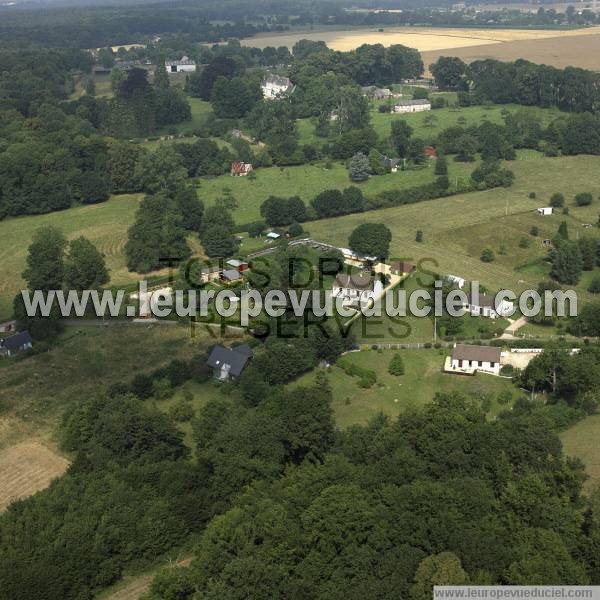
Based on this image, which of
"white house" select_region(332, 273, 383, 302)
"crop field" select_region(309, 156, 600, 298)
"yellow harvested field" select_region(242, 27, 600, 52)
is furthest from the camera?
"yellow harvested field" select_region(242, 27, 600, 52)

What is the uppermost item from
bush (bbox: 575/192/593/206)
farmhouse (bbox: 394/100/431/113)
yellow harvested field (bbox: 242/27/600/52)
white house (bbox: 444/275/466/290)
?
yellow harvested field (bbox: 242/27/600/52)

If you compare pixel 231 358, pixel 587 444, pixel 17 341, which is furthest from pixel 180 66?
pixel 587 444

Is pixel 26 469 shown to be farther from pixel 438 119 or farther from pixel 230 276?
pixel 438 119

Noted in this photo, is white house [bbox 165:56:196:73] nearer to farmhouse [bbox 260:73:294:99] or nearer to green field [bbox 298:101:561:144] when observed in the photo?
farmhouse [bbox 260:73:294:99]

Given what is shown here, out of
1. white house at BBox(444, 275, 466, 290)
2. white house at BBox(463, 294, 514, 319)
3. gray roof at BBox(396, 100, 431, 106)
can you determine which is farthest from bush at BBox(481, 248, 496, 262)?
gray roof at BBox(396, 100, 431, 106)

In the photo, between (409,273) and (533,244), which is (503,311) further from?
(533,244)

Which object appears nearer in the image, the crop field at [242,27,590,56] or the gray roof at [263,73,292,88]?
the gray roof at [263,73,292,88]
